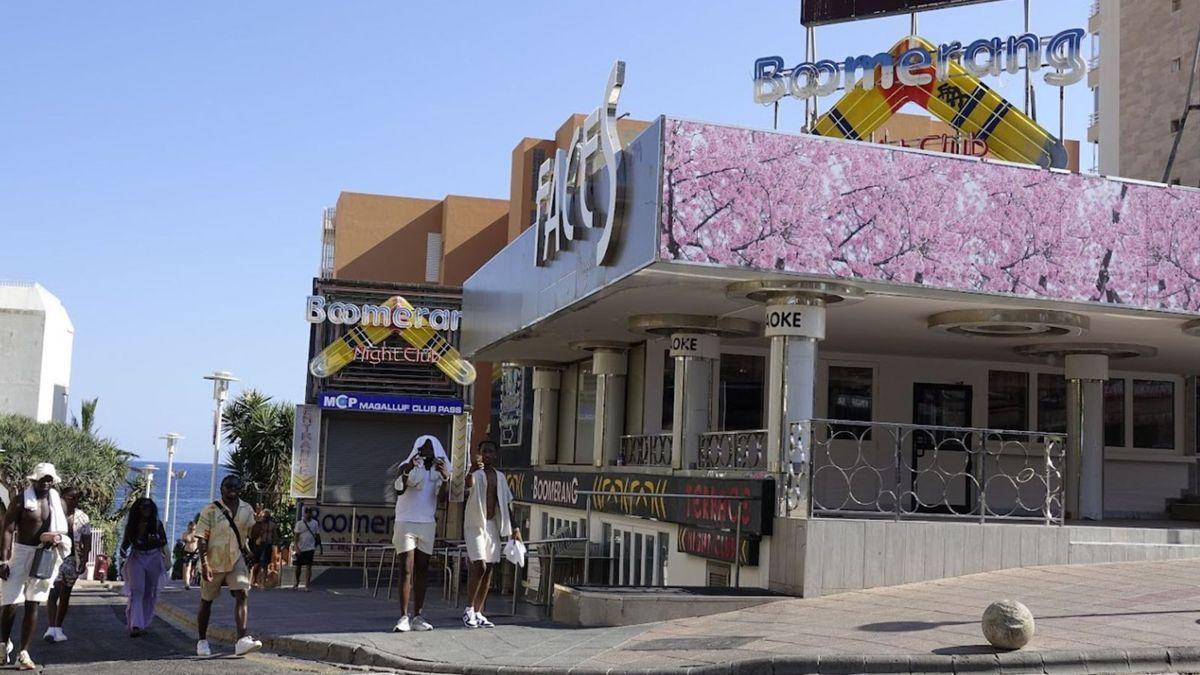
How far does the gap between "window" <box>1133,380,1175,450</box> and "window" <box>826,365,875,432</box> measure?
15.2 feet

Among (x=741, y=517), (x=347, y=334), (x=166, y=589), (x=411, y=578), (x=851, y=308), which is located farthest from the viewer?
(x=347, y=334)

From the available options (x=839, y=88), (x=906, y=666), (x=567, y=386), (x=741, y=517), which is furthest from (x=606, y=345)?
(x=906, y=666)

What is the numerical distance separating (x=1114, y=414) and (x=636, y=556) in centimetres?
912

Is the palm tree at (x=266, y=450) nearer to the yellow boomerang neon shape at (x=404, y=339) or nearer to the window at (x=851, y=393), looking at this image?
the yellow boomerang neon shape at (x=404, y=339)

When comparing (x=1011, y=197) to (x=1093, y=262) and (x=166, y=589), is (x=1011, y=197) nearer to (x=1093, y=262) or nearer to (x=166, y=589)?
(x=1093, y=262)

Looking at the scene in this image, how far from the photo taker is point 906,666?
9.73 m

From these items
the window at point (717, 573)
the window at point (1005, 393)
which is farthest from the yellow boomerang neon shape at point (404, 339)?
the window at point (717, 573)

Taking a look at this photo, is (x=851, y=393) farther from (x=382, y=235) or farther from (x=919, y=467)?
(x=382, y=235)

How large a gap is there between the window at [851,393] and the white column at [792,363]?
24.7ft

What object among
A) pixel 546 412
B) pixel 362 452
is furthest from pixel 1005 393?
pixel 362 452

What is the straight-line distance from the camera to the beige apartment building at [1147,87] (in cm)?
2597

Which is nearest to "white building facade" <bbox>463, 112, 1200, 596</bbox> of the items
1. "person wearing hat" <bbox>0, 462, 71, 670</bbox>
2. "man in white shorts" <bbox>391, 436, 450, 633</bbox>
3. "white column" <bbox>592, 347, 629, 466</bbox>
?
"white column" <bbox>592, 347, 629, 466</bbox>

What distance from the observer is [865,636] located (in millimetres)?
10859

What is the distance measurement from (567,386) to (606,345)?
494 cm
